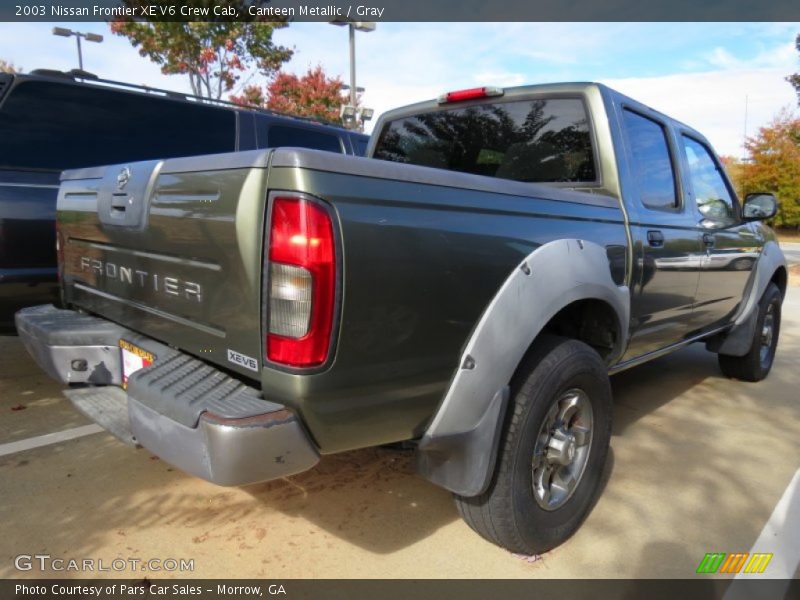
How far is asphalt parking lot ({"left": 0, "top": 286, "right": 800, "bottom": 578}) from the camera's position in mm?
2354

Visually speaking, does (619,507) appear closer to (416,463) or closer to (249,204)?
(416,463)

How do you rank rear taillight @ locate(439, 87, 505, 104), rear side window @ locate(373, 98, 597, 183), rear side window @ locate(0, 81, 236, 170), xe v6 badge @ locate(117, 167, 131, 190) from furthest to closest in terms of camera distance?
rear side window @ locate(0, 81, 236, 170) → rear taillight @ locate(439, 87, 505, 104) → rear side window @ locate(373, 98, 597, 183) → xe v6 badge @ locate(117, 167, 131, 190)

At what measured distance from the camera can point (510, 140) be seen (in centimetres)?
322

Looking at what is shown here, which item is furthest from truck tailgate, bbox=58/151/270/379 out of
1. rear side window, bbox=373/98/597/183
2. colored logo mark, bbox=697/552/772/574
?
colored logo mark, bbox=697/552/772/574

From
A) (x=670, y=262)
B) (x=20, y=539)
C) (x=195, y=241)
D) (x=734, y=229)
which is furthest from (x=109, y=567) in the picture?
(x=734, y=229)

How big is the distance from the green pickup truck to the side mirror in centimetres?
123

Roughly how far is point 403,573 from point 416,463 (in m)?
0.52

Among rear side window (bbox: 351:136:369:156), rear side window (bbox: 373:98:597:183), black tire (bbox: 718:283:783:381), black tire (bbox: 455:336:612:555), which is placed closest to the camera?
black tire (bbox: 455:336:612:555)

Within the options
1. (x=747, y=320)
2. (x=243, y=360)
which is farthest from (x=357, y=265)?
(x=747, y=320)

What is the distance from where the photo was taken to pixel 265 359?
1.74 meters

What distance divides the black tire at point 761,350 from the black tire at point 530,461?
9.51ft

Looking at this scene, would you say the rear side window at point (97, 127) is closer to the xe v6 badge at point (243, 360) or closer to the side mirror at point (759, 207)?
the xe v6 badge at point (243, 360)

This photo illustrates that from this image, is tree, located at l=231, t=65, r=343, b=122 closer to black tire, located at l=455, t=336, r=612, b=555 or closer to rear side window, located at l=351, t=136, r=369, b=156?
rear side window, located at l=351, t=136, r=369, b=156

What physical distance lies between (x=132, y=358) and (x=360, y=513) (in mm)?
1245
